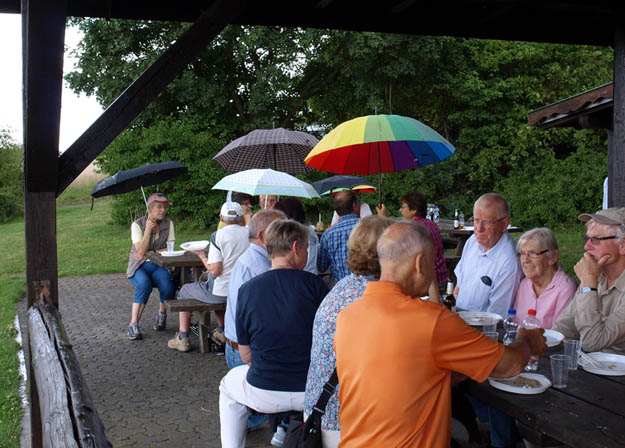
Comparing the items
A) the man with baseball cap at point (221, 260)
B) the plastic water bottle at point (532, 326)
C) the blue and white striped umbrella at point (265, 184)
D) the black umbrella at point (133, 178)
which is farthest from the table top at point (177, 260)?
the plastic water bottle at point (532, 326)

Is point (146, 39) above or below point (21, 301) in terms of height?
above

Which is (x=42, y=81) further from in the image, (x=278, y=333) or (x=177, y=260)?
(x=177, y=260)

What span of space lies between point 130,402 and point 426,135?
3.41 meters

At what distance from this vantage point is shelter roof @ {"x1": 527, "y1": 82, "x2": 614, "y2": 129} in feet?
25.2

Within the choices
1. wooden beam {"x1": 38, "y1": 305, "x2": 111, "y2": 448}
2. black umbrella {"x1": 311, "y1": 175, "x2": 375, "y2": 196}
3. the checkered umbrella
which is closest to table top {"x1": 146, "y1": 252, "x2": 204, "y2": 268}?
the checkered umbrella

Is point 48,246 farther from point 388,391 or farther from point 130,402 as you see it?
point 388,391

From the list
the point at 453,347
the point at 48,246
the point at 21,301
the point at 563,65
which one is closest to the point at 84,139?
the point at 48,246

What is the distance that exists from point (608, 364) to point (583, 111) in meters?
6.44

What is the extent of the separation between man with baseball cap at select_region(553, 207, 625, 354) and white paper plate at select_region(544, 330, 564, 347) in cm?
10

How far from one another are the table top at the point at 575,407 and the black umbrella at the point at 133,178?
6290 millimetres

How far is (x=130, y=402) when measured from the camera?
4879 millimetres

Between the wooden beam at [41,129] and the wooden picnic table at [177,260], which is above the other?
the wooden beam at [41,129]

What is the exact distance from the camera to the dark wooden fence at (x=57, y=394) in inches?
82.3

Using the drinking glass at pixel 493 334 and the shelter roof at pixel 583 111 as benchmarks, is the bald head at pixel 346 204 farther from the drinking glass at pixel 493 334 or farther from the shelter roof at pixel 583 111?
the shelter roof at pixel 583 111
